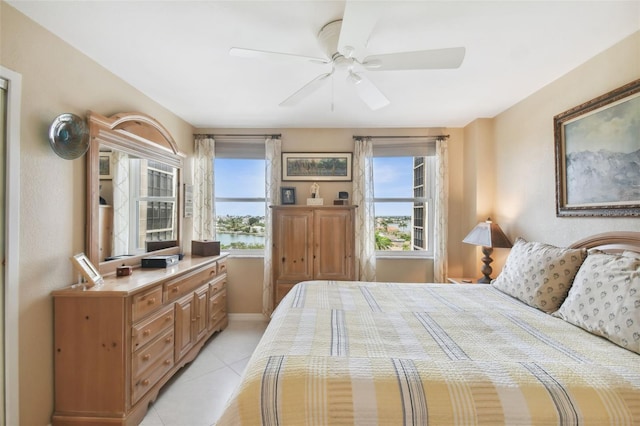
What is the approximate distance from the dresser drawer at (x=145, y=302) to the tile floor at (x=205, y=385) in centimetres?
73

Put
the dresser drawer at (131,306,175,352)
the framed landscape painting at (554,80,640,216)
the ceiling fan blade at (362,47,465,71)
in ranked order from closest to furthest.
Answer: the ceiling fan blade at (362,47,465,71) → the framed landscape painting at (554,80,640,216) → the dresser drawer at (131,306,175,352)

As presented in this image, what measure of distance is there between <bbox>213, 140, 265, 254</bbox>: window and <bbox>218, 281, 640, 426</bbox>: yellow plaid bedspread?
244 centimetres

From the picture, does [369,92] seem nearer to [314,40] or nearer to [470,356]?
[314,40]

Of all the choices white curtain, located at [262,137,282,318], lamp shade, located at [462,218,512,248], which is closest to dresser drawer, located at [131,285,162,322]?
A: white curtain, located at [262,137,282,318]

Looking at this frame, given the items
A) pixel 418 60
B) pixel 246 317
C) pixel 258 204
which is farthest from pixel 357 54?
pixel 246 317

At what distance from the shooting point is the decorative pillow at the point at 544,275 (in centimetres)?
175

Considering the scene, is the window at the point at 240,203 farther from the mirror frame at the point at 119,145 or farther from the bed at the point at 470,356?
the bed at the point at 470,356

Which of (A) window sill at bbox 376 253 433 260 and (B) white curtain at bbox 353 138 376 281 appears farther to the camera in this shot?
(A) window sill at bbox 376 253 433 260

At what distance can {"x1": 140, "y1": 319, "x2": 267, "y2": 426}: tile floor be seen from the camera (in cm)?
192

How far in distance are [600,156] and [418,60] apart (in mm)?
1526

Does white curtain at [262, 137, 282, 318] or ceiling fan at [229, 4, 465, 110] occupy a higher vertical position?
ceiling fan at [229, 4, 465, 110]

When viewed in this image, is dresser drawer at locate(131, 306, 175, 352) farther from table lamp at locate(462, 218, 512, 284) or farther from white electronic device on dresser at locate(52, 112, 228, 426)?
table lamp at locate(462, 218, 512, 284)

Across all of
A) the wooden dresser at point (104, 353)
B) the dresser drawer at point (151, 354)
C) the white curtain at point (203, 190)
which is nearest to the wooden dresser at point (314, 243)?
the white curtain at point (203, 190)

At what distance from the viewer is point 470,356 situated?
1.16 m
